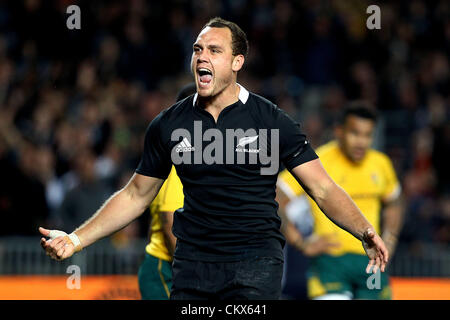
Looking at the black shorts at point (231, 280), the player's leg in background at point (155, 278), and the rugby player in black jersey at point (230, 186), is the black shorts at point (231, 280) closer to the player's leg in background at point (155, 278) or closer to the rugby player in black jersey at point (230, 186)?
the rugby player in black jersey at point (230, 186)

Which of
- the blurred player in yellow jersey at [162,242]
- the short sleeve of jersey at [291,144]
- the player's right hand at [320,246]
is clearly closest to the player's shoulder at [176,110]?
the short sleeve of jersey at [291,144]

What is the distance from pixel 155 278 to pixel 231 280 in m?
1.34

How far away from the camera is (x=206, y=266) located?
436 cm

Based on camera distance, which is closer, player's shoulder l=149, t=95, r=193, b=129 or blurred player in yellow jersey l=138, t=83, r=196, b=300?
player's shoulder l=149, t=95, r=193, b=129

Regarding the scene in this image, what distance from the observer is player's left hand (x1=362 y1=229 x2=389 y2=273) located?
14.0ft

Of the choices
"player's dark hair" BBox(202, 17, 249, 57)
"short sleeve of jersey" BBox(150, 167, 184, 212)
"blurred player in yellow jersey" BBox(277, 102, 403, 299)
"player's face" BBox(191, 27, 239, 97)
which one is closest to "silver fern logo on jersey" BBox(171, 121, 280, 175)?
"player's face" BBox(191, 27, 239, 97)

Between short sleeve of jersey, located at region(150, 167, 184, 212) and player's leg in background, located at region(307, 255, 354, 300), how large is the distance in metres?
2.17

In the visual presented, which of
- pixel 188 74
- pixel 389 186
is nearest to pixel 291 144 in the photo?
pixel 389 186

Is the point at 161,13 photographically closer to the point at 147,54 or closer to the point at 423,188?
the point at 147,54

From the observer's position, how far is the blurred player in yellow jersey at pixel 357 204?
698 cm

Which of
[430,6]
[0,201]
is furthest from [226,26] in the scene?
[430,6]

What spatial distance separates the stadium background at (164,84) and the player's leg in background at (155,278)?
4.36m

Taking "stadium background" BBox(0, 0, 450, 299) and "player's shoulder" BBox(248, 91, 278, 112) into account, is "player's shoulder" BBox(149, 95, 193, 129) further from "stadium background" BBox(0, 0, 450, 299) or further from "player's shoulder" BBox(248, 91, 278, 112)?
"stadium background" BBox(0, 0, 450, 299)

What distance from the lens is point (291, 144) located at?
4406 millimetres
